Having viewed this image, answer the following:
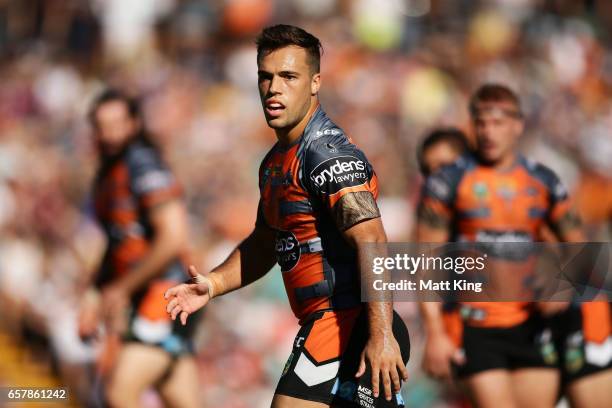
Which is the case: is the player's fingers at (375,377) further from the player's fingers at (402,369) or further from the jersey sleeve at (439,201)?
the jersey sleeve at (439,201)

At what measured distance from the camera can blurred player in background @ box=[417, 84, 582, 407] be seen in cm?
615

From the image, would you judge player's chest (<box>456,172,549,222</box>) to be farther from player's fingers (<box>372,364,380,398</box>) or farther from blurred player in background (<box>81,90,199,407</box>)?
player's fingers (<box>372,364,380,398</box>)

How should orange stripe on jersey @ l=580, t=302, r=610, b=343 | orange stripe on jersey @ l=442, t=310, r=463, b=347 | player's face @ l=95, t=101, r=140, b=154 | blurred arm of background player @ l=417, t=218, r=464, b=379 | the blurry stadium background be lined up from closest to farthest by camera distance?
blurred arm of background player @ l=417, t=218, r=464, b=379
orange stripe on jersey @ l=580, t=302, r=610, b=343
orange stripe on jersey @ l=442, t=310, r=463, b=347
player's face @ l=95, t=101, r=140, b=154
the blurry stadium background

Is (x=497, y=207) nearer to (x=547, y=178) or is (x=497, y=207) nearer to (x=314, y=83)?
(x=547, y=178)

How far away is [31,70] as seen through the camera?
38.3 ft

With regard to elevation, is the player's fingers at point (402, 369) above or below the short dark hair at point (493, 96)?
below

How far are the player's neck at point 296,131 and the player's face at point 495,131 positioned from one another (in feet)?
8.92

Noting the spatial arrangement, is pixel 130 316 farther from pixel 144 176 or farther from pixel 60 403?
pixel 60 403

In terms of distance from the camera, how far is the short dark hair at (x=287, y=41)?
3973mm

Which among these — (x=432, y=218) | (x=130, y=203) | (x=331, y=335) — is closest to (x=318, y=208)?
(x=331, y=335)

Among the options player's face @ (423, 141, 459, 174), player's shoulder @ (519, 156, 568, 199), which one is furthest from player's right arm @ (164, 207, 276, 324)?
player's face @ (423, 141, 459, 174)

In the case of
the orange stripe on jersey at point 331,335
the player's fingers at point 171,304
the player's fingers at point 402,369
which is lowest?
the player's fingers at point 402,369

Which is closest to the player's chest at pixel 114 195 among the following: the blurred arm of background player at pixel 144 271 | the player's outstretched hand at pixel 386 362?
the blurred arm of background player at pixel 144 271

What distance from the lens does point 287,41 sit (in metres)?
3.97
